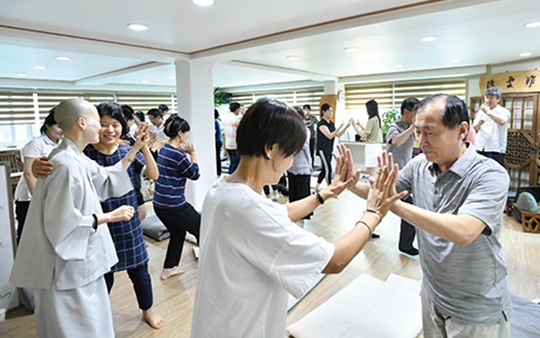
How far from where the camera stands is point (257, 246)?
864 mm

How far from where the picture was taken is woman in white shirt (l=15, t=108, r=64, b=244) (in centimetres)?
259

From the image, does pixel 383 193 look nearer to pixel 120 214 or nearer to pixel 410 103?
pixel 120 214

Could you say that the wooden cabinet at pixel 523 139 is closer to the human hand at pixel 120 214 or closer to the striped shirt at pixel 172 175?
the striped shirt at pixel 172 175

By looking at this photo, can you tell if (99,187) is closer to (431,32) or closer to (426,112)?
(426,112)

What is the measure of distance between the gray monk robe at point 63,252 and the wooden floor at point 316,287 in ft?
2.48

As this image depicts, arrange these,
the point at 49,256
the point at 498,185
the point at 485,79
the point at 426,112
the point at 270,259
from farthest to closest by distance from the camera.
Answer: the point at 485,79
the point at 49,256
the point at 426,112
the point at 498,185
the point at 270,259

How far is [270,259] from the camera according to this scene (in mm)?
855

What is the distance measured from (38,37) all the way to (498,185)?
385cm

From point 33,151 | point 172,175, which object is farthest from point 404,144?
point 33,151

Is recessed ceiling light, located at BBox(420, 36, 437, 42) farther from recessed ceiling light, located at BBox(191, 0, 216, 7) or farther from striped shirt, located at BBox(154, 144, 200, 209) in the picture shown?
striped shirt, located at BBox(154, 144, 200, 209)

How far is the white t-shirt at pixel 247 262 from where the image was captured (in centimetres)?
85

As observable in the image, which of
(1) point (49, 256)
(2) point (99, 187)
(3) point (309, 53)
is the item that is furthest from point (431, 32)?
(1) point (49, 256)

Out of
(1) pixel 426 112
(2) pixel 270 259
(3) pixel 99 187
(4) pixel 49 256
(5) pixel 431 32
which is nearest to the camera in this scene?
(2) pixel 270 259

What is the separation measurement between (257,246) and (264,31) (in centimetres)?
299
